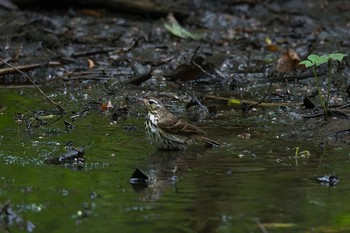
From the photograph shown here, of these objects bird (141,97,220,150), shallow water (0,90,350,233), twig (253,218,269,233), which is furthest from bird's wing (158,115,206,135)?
twig (253,218,269,233)

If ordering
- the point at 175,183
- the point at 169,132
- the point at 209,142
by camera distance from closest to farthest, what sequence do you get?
the point at 175,183
the point at 209,142
the point at 169,132

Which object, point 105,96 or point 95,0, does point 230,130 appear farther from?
point 95,0

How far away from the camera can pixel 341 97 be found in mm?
10867

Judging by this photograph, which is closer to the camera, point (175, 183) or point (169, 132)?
point (175, 183)

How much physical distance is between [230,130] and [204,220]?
3552 millimetres

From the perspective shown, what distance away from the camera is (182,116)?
33.1 ft

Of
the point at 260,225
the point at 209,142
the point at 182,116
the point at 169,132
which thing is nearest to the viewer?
the point at 260,225

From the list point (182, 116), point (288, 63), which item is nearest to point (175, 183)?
point (182, 116)

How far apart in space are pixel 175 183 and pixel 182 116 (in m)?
3.40

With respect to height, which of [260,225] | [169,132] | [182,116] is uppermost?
[260,225]

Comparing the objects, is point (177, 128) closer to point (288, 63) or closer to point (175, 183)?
point (175, 183)

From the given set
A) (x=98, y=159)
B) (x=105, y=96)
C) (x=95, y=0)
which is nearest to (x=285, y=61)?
(x=105, y=96)

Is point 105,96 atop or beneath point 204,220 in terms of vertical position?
beneath

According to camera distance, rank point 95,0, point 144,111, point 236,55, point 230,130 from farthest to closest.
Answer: point 95,0
point 236,55
point 144,111
point 230,130
